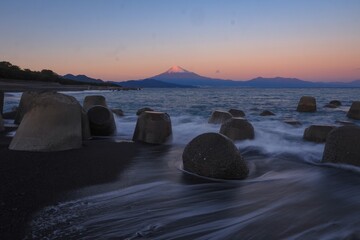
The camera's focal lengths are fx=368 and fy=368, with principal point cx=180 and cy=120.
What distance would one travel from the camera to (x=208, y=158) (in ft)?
22.0

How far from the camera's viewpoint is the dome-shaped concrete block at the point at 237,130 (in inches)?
421

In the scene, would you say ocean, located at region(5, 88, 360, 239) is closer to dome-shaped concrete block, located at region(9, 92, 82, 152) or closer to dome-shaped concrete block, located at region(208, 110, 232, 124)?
dome-shaped concrete block, located at region(9, 92, 82, 152)

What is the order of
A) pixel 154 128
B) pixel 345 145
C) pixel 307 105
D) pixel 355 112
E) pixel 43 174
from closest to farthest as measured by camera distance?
pixel 43 174
pixel 345 145
pixel 154 128
pixel 355 112
pixel 307 105

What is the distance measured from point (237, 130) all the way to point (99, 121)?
4178mm

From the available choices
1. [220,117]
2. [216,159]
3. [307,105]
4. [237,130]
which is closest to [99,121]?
[237,130]

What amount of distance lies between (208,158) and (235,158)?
487mm

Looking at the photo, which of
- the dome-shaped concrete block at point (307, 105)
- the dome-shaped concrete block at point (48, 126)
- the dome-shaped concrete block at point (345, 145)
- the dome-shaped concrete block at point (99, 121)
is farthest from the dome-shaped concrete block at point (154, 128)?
the dome-shaped concrete block at point (307, 105)

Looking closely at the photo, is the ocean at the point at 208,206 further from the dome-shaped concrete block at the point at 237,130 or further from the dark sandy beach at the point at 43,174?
the dome-shaped concrete block at the point at 237,130

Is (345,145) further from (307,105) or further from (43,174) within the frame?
(307,105)

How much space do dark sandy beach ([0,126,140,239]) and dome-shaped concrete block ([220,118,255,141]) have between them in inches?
118

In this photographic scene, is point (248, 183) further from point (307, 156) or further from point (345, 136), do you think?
point (307, 156)

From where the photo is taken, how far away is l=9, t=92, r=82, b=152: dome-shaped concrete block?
7.96 meters

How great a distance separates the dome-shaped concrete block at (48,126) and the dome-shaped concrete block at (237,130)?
14.6 ft

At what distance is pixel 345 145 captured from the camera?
7.64m
